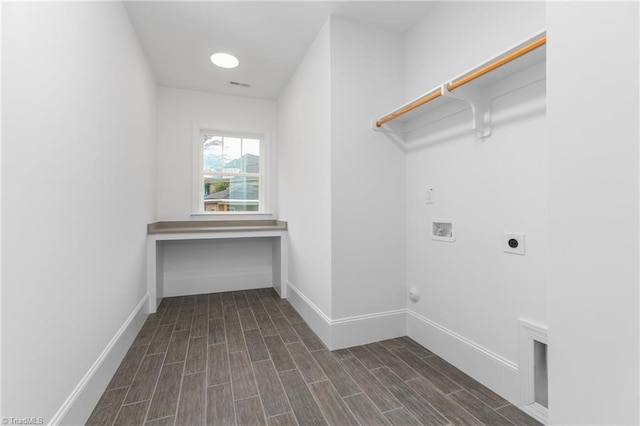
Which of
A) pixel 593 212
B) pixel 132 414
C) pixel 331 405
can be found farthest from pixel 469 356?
pixel 132 414

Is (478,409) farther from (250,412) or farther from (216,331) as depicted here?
(216,331)

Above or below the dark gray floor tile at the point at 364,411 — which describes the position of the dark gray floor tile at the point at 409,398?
above

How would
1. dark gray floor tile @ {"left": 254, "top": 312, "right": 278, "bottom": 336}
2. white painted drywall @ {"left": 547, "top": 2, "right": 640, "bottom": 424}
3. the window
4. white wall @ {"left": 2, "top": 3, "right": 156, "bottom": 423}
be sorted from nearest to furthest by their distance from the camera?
white painted drywall @ {"left": 547, "top": 2, "right": 640, "bottom": 424}
white wall @ {"left": 2, "top": 3, "right": 156, "bottom": 423}
dark gray floor tile @ {"left": 254, "top": 312, "right": 278, "bottom": 336}
the window

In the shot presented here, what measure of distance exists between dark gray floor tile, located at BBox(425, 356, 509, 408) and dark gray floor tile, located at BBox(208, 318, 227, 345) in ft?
4.88

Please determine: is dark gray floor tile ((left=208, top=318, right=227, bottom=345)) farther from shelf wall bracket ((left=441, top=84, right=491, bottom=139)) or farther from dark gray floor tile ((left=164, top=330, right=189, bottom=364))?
shelf wall bracket ((left=441, top=84, right=491, bottom=139))

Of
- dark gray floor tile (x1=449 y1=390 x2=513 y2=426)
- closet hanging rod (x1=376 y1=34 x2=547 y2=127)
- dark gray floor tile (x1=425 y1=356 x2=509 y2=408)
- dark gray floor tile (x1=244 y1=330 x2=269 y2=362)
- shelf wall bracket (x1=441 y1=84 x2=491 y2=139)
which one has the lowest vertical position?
dark gray floor tile (x1=244 y1=330 x2=269 y2=362)

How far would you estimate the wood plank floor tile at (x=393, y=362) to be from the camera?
1696 millimetres

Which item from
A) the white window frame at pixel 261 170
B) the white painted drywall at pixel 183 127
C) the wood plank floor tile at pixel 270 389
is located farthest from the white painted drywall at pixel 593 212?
the white painted drywall at pixel 183 127

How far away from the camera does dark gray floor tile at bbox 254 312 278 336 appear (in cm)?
232

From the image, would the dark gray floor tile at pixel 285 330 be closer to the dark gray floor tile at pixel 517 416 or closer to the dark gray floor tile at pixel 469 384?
the dark gray floor tile at pixel 469 384

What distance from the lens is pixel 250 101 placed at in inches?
142

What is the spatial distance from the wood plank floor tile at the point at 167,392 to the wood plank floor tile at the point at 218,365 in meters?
0.16

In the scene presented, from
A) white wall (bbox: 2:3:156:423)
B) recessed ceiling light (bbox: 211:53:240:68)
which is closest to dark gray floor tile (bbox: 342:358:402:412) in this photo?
white wall (bbox: 2:3:156:423)

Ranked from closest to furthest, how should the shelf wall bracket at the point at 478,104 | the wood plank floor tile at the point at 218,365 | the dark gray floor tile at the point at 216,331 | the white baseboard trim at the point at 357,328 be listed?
the shelf wall bracket at the point at 478,104 → the wood plank floor tile at the point at 218,365 → the white baseboard trim at the point at 357,328 → the dark gray floor tile at the point at 216,331
